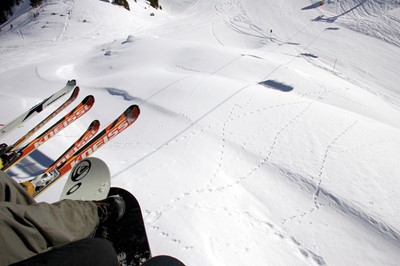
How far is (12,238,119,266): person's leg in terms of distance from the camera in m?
1.27

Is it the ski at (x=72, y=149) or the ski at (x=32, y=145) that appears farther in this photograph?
the ski at (x=32, y=145)

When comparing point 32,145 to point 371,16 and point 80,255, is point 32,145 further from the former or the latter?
point 371,16

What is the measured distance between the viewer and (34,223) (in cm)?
156

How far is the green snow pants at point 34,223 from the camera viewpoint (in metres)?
1.39

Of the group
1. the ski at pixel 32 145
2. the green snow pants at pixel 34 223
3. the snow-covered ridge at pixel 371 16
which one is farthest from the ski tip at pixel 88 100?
the snow-covered ridge at pixel 371 16

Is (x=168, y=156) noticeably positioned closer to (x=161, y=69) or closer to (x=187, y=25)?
(x=161, y=69)

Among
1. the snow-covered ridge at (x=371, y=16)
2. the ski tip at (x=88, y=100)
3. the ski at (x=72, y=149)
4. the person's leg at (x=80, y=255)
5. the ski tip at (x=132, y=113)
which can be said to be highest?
the person's leg at (x=80, y=255)

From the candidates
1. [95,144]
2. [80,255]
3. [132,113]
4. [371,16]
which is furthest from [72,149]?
[371,16]

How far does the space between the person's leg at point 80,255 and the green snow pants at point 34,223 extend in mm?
164

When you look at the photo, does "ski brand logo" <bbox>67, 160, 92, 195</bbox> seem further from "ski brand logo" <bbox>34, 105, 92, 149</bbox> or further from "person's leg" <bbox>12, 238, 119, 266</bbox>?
"person's leg" <bbox>12, 238, 119, 266</bbox>

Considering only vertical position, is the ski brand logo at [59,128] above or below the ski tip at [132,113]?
below

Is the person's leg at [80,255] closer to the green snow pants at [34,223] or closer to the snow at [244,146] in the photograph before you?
the green snow pants at [34,223]

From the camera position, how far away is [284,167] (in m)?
4.18

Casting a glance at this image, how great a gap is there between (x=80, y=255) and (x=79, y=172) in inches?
79.4
